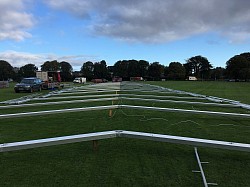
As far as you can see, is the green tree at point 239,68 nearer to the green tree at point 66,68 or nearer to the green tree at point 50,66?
the green tree at point 66,68

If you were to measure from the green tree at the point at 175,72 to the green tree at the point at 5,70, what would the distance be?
77.3 meters

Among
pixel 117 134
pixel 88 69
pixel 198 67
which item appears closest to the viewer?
pixel 117 134

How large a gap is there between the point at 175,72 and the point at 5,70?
272ft

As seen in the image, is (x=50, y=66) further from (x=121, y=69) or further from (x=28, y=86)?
Answer: (x=28, y=86)

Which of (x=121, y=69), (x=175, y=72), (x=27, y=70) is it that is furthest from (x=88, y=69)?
(x=175, y=72)

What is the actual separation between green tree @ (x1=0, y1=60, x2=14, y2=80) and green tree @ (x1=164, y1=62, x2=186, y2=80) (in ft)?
253

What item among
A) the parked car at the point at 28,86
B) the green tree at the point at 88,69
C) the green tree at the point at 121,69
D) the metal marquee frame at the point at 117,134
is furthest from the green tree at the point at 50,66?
the metal marquee frame at the point at 117,134

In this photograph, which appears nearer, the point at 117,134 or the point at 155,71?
the point at 117,134

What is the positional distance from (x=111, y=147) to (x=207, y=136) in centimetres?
260

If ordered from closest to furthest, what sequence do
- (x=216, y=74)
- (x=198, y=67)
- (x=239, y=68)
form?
1. (x=239, y=68)
2. (x=216, y=74)
3. (x=198, y=67)

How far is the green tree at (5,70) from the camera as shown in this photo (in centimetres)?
12712

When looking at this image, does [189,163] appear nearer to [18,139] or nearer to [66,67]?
[18,139]

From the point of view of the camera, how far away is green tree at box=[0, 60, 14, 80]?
12712 centimetres

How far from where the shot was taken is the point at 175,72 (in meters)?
138
